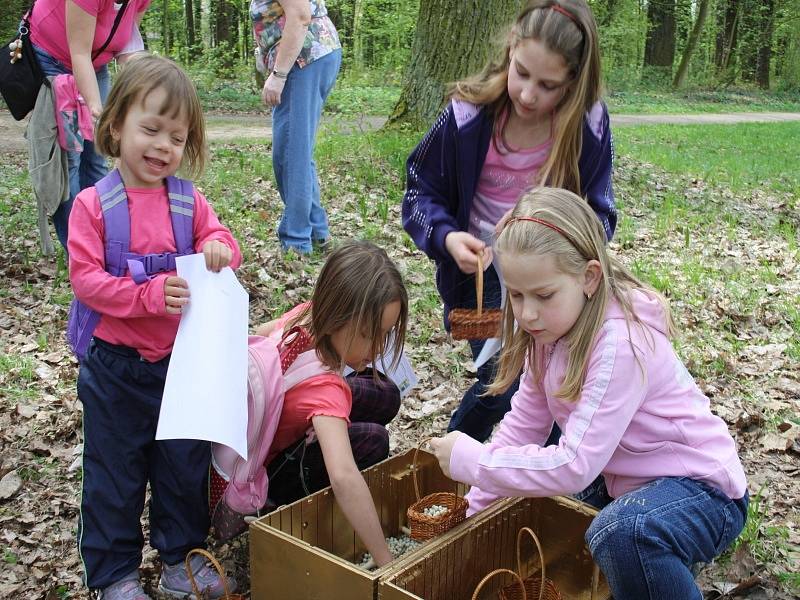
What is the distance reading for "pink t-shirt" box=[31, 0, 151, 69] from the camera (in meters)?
4.14

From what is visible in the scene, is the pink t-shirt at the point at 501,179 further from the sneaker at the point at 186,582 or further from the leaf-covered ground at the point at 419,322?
the sneaker at the point at 186,582

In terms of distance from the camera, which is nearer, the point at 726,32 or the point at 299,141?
the point at 299,141

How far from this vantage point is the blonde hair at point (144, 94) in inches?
101

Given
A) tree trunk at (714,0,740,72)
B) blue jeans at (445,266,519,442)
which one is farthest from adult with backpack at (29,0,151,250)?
tree trunk at (714,0,740,72)

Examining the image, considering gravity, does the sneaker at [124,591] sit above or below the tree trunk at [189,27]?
below

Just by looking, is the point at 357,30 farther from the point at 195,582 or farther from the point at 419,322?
the point at 195,582

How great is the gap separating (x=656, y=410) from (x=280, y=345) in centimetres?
125

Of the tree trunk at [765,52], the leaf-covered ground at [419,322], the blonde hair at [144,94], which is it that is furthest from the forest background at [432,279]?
the tree trunk at [765,52]

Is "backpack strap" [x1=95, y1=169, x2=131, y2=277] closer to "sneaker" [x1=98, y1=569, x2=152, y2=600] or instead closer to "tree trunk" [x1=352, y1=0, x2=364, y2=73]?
"sneaker" [x1=98, y1=569, x2=152, y2=600]

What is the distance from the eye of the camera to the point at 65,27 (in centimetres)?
431

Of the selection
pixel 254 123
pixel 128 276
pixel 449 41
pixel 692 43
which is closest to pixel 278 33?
pixel 449 41

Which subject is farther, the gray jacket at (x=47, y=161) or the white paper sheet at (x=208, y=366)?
the gray jacket at (x=47, y=161)

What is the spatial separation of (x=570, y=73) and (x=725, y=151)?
11.0m

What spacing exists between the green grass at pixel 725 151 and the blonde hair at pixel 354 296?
7.65 metres
